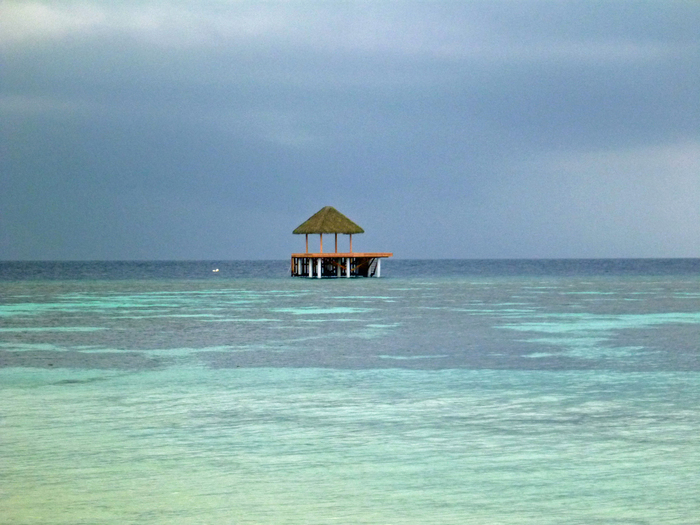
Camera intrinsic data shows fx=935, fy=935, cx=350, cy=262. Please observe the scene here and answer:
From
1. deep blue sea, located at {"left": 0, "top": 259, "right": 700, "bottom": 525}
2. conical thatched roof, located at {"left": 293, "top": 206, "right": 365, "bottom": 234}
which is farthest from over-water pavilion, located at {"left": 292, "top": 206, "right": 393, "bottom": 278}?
deep blue sea, located at {"left": 0, "top": 259, "right": 700, "bottom": 525}

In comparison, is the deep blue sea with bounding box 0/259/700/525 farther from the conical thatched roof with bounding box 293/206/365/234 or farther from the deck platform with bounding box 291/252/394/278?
the deck platform with bounding box 291/252/394/278

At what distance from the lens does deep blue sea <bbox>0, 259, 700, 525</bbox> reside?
5711 millimetres

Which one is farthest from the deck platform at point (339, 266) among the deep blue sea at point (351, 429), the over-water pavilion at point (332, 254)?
the deep blue sea at point (351, 429)

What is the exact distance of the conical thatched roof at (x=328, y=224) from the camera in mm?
56763

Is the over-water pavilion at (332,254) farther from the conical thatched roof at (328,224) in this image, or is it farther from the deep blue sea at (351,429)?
the deep blue sea at (351,429)

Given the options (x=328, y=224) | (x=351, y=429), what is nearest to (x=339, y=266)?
(x=328, y=224)

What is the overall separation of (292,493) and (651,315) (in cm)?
2025

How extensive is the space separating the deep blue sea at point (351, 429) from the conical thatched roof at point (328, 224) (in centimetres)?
3822

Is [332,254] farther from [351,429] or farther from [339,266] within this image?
[351,429]

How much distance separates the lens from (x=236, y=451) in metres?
7.25

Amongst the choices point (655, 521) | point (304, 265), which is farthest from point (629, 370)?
point (304, 265)

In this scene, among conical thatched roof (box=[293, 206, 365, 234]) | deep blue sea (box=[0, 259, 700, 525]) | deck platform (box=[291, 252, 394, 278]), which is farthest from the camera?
deck platform (box=[291, 252, 394, 278])

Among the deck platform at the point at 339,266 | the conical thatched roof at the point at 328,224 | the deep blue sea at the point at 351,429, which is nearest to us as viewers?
the deep blue sea at the point at 351,429

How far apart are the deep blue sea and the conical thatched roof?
3822 cm
